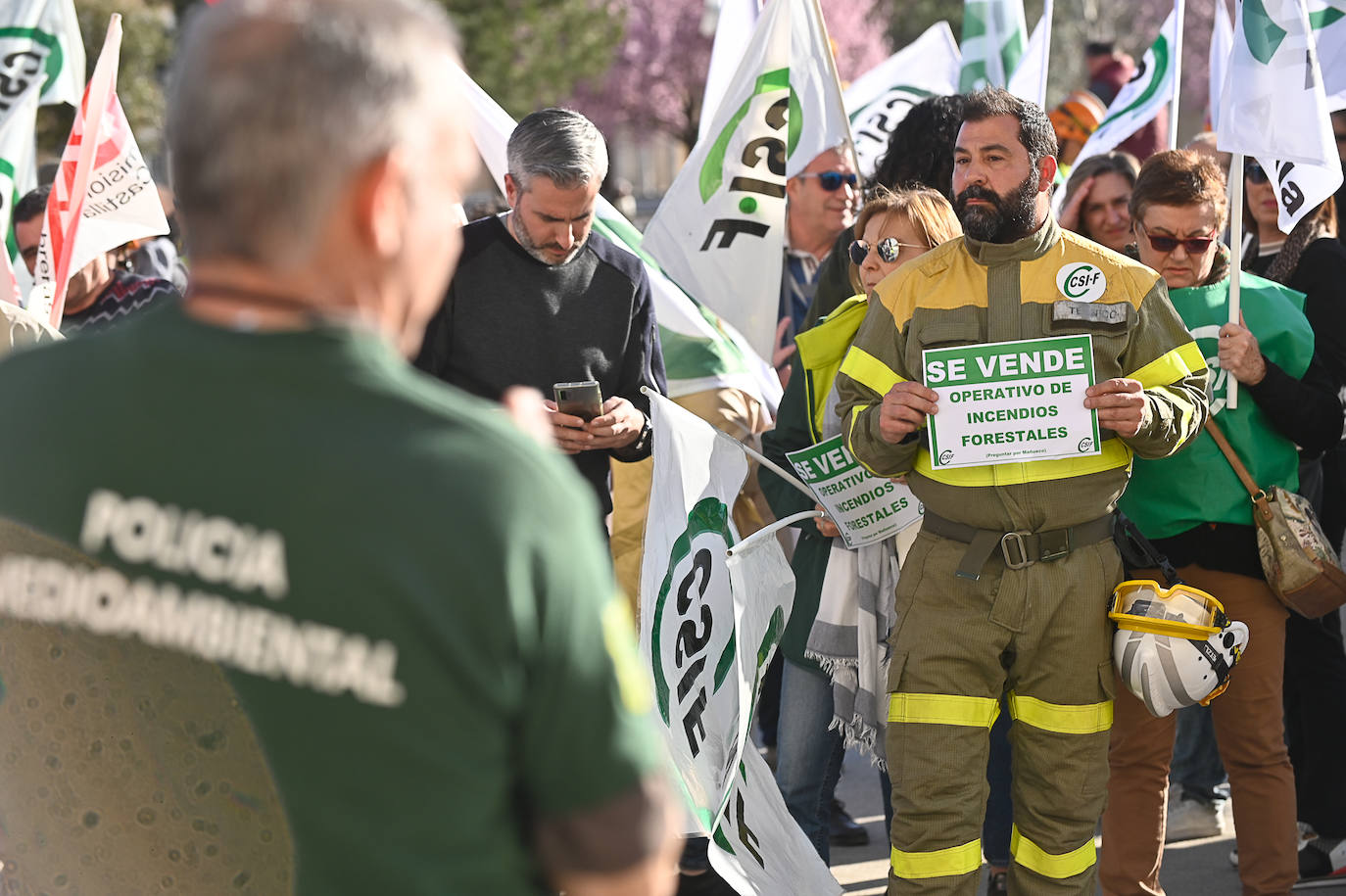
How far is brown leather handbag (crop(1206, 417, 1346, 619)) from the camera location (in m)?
4.05

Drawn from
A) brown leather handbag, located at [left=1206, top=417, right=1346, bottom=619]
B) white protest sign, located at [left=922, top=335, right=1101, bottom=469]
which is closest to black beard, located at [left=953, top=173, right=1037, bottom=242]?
white protest sign, located at [left=922, top=335, right=1101, bottom=469]

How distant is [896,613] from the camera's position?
3949 mm

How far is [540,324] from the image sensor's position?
154 inches

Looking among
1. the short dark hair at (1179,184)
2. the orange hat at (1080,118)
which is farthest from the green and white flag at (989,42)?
Result: the short dark hair at (1179,184)

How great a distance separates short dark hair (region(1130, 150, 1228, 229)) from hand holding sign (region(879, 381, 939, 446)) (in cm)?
118

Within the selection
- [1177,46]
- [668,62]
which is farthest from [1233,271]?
[668,62]

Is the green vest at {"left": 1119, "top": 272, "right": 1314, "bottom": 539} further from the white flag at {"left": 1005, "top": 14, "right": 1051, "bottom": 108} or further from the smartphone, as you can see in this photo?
the white flag at {"left": 1005, "top": 14, "right": 1051, "bottom": 108}

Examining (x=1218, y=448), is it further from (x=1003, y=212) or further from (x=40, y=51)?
(x=40, y=51)

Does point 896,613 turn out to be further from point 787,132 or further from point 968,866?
point 787,132

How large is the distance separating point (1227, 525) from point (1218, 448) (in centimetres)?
21

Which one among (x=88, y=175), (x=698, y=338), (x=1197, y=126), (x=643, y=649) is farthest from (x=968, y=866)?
(x=1197, y=126)

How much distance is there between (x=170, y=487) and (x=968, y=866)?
286cm

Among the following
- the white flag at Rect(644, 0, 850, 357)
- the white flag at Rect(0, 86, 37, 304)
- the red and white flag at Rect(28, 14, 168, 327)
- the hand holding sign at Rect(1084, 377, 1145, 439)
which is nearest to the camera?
the hand holding sign at Rect(1084, 377, 1145, 439)

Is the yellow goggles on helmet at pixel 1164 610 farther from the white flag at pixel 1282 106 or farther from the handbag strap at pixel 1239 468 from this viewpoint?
the white flag at pixel 1282 106
